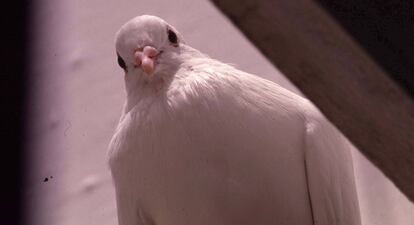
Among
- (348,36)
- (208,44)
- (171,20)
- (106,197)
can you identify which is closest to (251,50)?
(208,44)

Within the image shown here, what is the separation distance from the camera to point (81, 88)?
9.78ft

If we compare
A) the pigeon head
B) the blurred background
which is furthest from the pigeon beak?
the blurred background

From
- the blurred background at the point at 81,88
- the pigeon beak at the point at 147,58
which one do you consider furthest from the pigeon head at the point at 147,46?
the blurred background at the point at 81,88

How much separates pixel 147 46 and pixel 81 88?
3.66 feet

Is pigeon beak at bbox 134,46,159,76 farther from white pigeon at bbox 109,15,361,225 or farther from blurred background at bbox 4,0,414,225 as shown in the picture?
blurred background at bbox 4,0,414,225

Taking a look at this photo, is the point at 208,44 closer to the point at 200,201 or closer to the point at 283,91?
the point at 283,91

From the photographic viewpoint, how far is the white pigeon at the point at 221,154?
1775mm

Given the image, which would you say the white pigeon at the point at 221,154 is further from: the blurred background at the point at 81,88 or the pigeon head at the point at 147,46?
the blurred background at the point at 81,88

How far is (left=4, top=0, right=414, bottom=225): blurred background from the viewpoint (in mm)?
2711

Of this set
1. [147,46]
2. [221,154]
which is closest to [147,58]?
[147,46]

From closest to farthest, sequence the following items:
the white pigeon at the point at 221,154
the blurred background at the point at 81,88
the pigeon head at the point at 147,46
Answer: the white pigeon at the point at 221,154
the pigeon head at the point at 147,46
the blurred background at the point at 81,88

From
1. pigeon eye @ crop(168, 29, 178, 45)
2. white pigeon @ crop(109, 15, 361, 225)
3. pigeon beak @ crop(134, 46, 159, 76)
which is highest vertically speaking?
pigeon eye @ crop(168, 29, 178, 45)

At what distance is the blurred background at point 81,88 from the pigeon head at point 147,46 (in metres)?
0.62

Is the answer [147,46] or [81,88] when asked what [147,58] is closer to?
[147,46]
